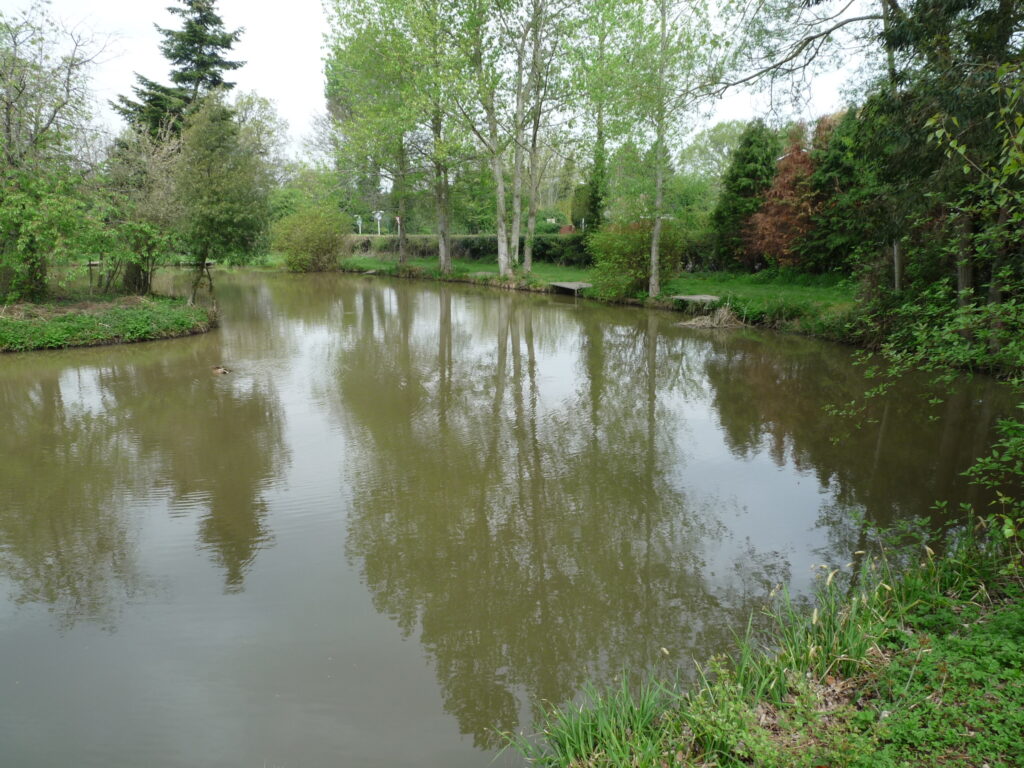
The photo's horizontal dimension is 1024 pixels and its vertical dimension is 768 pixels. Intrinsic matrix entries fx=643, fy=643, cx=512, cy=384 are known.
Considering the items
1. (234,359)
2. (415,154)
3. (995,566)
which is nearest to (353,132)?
(415,154)

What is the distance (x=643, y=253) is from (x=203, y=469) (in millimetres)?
16360

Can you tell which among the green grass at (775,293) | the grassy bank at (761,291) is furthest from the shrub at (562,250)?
the green grass at (775,293)

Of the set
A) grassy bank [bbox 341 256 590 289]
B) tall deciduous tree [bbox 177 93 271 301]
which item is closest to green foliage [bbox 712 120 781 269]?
grassy bank [bbox 341 256 590 289]

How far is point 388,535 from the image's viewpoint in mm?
5508

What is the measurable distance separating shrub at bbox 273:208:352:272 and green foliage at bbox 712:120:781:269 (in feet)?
67.9

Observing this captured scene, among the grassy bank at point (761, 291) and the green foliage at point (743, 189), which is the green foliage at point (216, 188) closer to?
the grassy bank at point (761, 291)

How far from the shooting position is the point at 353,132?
26.7 metres

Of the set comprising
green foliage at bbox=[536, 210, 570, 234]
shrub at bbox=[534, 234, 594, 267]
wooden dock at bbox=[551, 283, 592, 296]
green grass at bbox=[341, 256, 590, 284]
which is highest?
green foliage at bbox=[536, 210, 570, 234]

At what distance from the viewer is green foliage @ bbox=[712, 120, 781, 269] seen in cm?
2253

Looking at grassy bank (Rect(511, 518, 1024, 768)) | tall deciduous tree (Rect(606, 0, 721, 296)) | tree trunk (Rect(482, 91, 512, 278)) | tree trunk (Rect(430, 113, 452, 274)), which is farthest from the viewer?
tree trunk (Rect(430, 113, 452, 274))

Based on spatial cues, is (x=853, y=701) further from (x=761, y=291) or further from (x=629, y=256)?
(x=629, y=256)

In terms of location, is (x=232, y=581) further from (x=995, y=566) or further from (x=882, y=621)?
(x=995, y=566)

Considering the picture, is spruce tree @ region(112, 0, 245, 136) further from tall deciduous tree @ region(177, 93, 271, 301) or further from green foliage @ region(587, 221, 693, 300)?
green foliage @ region(587, 221, 693, 300)

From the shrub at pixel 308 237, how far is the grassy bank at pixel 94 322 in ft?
66.5
